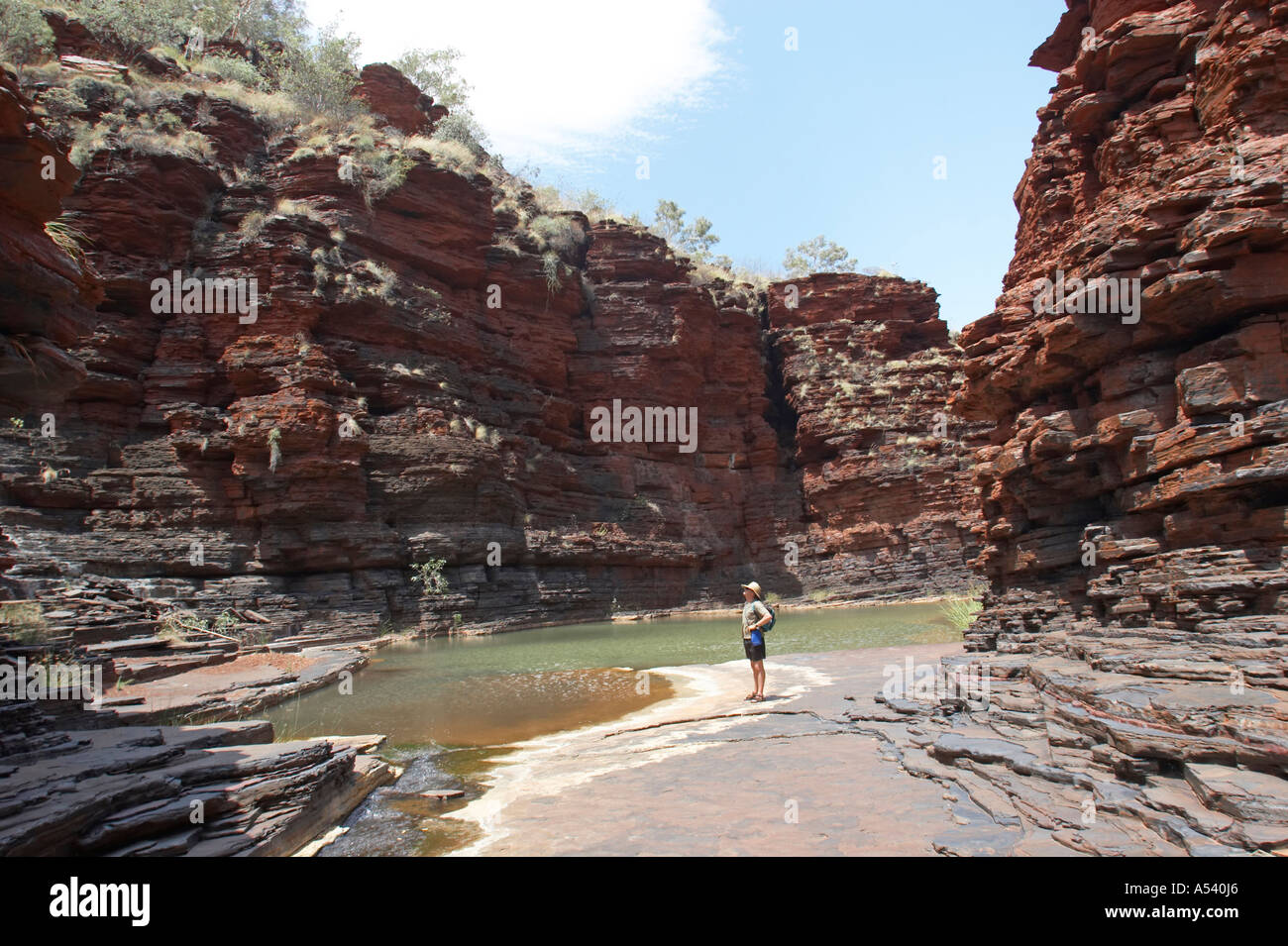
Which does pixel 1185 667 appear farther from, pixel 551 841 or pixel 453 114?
pixel 453 114

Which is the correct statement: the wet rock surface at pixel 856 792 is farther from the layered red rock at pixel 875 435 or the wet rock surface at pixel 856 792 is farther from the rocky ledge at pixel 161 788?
the layered red rock at pixel 875 435

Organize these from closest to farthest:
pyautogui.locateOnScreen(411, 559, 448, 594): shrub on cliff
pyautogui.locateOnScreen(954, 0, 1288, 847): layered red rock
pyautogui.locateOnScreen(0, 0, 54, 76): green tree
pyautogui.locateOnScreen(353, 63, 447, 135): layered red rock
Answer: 1. pyautogui.locateOnScreen(954, 0, 1288, 847): layered red rock
2. pyautogui.locateOnScreen(0, 0, 54, 76): green tree
3. pyautogui.locateOnScreen(411, 559, 448, 594): shrub on cliff
4. pyautogui.locateOnScreen(353, 63, 447, 135): layered red rock

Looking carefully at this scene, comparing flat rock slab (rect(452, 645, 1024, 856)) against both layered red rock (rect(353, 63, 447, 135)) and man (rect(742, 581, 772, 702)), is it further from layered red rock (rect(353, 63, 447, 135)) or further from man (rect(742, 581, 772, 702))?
layered red rock (rect(353, 63, 447, 135))

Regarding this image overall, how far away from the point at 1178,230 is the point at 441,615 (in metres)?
23.0

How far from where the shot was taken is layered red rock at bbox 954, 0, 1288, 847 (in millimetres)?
6879

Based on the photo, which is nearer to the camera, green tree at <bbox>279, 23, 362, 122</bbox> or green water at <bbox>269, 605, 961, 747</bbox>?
green water at <bbox>269, 605, 961, 747</bbox>

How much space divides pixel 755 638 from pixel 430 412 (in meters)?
21.4

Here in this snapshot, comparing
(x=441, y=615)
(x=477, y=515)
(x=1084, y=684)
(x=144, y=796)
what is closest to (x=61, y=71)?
(x=477, y=515)

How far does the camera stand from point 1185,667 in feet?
20.4

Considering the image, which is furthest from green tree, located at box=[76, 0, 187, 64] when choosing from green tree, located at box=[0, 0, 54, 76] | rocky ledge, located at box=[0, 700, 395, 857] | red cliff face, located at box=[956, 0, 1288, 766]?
red cliff face, located at box=[956, 0, 1288, 766]

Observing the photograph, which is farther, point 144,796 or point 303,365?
point 303,365

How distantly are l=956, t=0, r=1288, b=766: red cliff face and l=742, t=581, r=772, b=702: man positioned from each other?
3.17 meters

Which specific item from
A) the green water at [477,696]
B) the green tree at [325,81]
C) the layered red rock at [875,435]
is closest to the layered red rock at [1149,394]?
the green water at [477,696]

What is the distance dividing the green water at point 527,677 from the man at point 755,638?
1.71 metres
